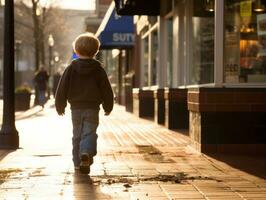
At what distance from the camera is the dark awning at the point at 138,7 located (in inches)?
627

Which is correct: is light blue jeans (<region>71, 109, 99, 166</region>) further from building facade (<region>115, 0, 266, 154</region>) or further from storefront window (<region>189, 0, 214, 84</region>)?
storefront window (<region>189, 0, 214, 84</region>)

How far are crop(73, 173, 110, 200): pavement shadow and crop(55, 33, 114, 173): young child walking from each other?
0.60 metres

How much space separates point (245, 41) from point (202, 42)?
2.44m

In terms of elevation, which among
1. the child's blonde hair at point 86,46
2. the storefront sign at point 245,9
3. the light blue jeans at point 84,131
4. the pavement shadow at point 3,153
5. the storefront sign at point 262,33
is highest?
the storefront sign at point 245,9

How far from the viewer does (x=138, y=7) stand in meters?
16.3

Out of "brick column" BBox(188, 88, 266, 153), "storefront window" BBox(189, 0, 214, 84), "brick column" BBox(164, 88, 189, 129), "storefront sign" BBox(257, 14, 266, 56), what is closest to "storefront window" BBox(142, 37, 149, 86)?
"brick column" BBox(164, 88, 189, 129)

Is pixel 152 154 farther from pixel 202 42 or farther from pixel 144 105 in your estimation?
pixel 144 105

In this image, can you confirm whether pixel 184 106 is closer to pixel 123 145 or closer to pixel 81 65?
pixel 123 145

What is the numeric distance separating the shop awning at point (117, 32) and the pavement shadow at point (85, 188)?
18182 millimetres

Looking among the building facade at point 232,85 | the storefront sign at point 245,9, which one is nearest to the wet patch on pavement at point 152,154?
the building facade at point 232,85

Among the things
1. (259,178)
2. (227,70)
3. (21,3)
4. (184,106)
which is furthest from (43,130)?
(21,3)

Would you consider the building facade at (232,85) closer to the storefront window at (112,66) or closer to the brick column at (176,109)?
the brick column at (176,109)

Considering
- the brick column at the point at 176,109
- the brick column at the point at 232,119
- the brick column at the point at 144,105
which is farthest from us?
the brick column at the point at 144,105

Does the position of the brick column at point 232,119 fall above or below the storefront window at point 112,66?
below
